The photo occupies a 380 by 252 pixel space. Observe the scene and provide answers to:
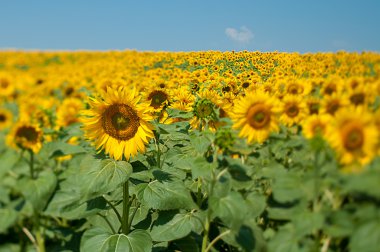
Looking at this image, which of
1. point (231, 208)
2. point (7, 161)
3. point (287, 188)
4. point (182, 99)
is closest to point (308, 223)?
point (287, 188)

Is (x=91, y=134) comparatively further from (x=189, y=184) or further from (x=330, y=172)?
(x=330, y=172)

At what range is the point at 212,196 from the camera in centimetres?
201

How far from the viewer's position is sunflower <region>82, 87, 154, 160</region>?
2922mm

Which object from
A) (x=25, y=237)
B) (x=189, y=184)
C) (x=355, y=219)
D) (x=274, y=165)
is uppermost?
(x=274, y=165)

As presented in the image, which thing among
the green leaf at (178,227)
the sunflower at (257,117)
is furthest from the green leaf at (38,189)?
the sunflower at (257,117)

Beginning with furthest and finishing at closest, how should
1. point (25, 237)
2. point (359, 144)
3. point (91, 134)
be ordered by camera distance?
point (25, 237)
point (91, 134)
point (359, 144)

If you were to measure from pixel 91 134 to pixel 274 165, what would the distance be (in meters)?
1.72

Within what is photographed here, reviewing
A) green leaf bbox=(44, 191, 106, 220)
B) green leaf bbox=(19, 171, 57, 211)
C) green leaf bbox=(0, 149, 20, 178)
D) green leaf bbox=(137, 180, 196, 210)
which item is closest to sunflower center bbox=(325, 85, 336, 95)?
green leaf bbox=(137, 180, 196, 210)

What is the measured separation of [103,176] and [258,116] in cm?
131

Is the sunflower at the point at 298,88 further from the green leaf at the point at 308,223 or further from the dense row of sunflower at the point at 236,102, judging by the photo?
the green leaf at the point at 308,223

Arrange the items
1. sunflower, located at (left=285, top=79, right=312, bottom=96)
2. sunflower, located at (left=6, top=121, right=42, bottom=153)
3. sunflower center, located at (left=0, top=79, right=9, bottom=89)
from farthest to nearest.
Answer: sunflower center, located at (left=0, top=79, right=9, bottom=89)
sunflower, located at (left=6, top=121, right=42, bottom=153)
sunflower, located at (left=285, top=79, right=312, bottom=96)

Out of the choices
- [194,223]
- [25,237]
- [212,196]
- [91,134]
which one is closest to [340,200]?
[212,196]

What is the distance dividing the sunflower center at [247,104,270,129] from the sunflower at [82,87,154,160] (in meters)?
1.17

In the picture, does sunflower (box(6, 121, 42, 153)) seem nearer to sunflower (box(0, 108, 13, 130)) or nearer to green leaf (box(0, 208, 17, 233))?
green leaf (box(0, 208, 17, 233))
